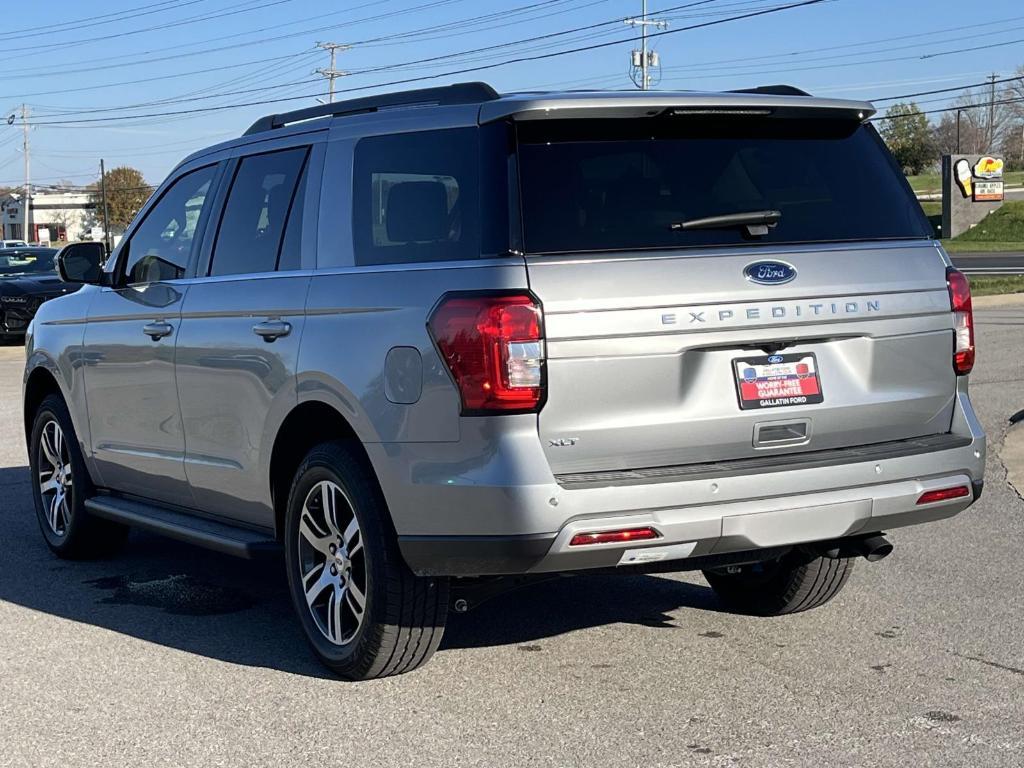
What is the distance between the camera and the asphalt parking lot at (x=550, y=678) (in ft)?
14.9

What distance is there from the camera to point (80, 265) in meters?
7.25

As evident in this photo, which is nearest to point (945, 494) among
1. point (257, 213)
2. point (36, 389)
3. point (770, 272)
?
point (770, 272)

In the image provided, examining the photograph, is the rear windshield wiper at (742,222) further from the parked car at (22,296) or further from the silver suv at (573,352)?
the parked car at (22,296)

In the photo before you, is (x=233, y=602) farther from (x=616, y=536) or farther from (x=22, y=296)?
(x=22, y=296)

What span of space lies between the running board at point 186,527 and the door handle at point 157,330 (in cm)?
81

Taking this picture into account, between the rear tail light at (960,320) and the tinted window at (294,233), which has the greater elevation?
the tinted window at (294,233)

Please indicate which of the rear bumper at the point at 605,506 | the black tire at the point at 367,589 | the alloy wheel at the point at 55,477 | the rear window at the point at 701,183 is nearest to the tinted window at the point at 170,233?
the alloy wheel at the point at 55,477

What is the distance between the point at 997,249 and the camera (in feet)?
179

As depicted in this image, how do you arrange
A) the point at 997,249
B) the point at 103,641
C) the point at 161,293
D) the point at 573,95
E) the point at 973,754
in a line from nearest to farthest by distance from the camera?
the point at 973,754
the point at 573,95
the point at 103,641
the point at 161,293
the point at 997,249

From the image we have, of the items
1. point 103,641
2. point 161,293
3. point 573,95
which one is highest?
point 573,95

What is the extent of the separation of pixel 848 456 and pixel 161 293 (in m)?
3.23

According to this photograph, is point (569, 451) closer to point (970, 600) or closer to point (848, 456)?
point (848, 456)

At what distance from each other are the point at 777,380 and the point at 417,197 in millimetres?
1396

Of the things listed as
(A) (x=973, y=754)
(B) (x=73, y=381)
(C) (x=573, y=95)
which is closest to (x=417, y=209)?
(C) (x=573, y=95)
